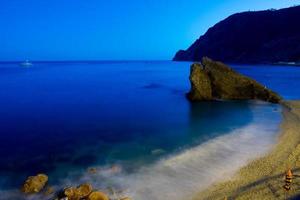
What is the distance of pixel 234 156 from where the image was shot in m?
24.7

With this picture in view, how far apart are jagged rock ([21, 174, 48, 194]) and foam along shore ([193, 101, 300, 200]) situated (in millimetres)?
8923

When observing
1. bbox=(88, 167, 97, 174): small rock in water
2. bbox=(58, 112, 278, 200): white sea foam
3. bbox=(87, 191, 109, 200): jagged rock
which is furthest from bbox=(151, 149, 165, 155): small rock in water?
bbox=(87, 191, 109, 200): jagged rock

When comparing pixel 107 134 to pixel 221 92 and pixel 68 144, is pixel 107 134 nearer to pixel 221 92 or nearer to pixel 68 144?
pixel 68 144

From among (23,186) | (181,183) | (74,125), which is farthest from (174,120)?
(23,186)

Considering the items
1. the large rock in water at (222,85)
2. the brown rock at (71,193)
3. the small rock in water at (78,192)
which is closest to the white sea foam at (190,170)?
the small rock in water at (78,192)

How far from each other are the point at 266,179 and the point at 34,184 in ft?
44.6

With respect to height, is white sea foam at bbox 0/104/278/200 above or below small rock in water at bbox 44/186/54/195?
above

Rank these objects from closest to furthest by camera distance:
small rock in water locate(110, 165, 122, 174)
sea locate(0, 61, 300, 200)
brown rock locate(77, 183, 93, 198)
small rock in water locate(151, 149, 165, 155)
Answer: brown rock locate(77, 183, 93, 198) → sea locate(0, 61, 300, 200) → small rock in water locate(110, 165, 122, 174) → small rock in water locate(151, 149, 165, 155)

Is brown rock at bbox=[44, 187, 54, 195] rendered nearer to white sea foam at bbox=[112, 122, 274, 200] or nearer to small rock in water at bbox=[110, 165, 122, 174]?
white sea foam at bbox=[112, 122, 274, 200]

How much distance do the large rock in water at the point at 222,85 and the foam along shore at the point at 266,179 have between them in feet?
76.9

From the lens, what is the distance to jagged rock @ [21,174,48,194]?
1898cm

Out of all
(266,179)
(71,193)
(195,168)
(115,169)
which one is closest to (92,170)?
(115,169)

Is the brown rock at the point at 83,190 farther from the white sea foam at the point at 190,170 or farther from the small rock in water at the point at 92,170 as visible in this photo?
the small rock in water at the point at 92,170

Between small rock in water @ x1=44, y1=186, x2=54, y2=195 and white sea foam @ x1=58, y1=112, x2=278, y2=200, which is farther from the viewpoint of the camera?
white sea foam @ x1=58, y1=112, x2=278, y2=200
